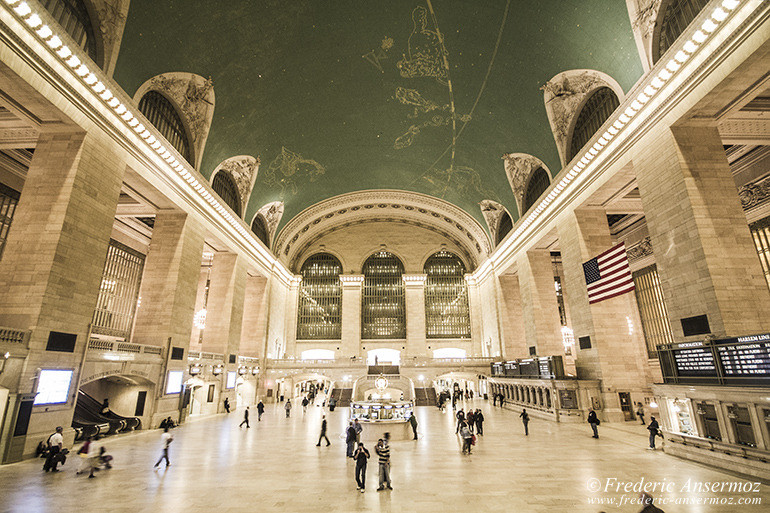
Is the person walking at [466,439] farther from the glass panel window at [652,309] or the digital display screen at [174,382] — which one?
the glass panel window at [652,309]

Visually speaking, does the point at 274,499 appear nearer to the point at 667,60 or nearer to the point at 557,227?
the point at 667,60

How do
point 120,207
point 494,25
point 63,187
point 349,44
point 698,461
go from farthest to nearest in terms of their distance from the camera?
point 120,207, point 349,44, point 494,25, point 63,187, point 698,461

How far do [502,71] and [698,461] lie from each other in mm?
13872

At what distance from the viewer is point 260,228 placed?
25.6 m

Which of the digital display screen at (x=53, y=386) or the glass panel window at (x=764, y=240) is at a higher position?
the glass panel window at (x=764, y=240)

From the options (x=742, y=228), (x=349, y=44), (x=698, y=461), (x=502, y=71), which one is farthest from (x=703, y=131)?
(x=349, y=44)

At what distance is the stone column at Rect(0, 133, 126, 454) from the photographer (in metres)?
9.04

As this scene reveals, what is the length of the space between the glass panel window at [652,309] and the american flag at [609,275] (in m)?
10.6

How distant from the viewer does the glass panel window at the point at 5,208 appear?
13500 mm

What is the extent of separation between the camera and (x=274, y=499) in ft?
19.3

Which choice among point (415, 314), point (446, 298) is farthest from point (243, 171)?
point (446, 298)

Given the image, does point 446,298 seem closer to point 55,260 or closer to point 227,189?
A: point 227,189

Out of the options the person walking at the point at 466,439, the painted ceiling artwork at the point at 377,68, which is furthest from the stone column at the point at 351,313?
the person walking at the point at 466,439

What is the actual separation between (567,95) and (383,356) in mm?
24222
